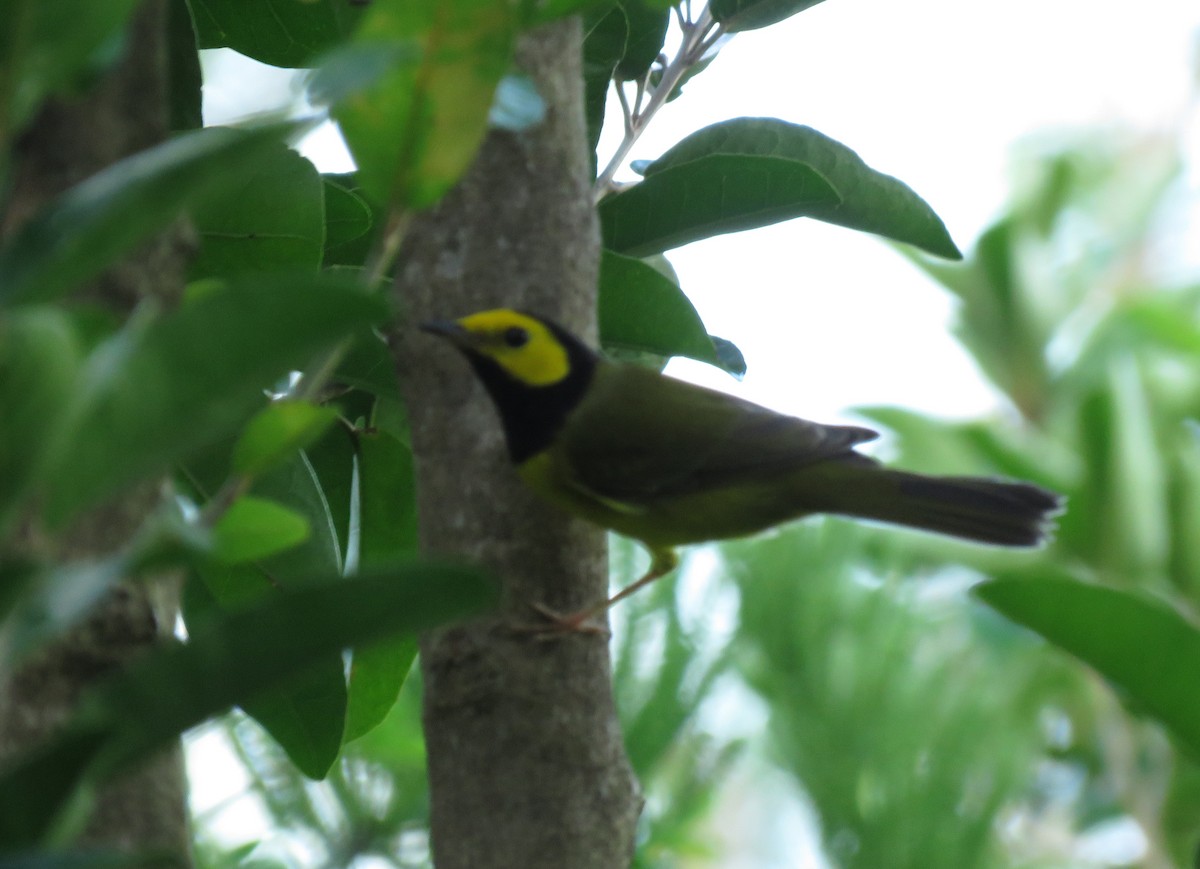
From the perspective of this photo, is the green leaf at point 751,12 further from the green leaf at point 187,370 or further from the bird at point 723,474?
the green leaf at point 187,370

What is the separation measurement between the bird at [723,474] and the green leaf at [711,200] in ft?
1.03

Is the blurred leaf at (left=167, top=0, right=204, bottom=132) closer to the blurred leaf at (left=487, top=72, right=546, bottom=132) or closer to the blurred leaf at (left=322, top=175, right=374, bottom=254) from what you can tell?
the blurred leaf at (left=322, top=175, right=374, bottom=254)

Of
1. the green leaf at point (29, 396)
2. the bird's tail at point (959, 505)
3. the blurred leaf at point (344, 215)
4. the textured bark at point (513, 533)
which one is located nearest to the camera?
the green leaf at point (29, 396)

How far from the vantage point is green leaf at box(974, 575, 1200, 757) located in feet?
6.28

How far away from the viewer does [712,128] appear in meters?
1.72

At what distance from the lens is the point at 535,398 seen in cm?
198

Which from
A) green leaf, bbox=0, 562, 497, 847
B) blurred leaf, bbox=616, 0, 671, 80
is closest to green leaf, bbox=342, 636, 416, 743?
blurred leaf, bbox=616, 0, 671, 80

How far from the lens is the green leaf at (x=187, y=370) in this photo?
56cm

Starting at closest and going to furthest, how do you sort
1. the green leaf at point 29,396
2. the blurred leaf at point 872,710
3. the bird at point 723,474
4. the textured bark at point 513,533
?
1. the green leaf at point 29,396
2. the textured bark at point 513,533
3. the bird at point 723,474
4. the blurred leaf at point 872,710

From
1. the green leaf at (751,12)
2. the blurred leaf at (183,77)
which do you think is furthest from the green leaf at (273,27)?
the green leaf at (751,12)

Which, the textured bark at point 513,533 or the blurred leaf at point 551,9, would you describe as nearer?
the blurred leaf at point 551,9

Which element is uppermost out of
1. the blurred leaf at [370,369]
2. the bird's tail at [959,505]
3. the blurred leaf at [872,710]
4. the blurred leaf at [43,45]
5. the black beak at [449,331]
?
the blurred leaf at [43,45]

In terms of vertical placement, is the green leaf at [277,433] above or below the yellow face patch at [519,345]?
above

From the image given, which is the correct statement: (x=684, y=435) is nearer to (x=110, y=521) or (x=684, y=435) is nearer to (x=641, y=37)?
(x=641, y=37)
